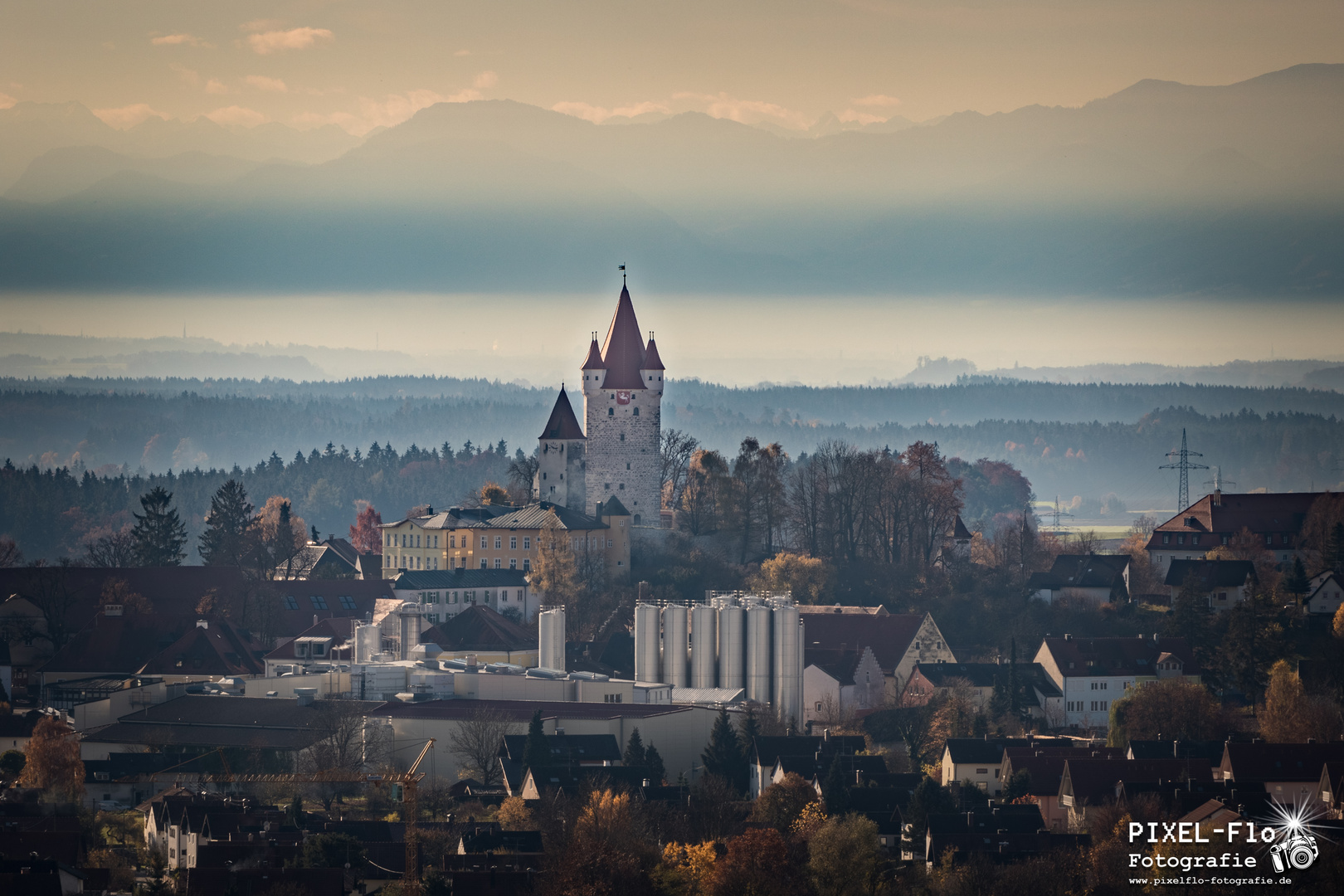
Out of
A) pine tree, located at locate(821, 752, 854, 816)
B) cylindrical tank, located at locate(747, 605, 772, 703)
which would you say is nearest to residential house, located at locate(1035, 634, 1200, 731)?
cylindrical tank, located at locate(747, 605, 772, 703)

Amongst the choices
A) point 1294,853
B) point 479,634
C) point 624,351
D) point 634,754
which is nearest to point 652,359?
point 624,351

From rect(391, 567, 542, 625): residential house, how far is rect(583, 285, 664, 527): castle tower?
6362 millimetres

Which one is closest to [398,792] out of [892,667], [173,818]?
[173,818]

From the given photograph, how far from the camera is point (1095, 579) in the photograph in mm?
101688

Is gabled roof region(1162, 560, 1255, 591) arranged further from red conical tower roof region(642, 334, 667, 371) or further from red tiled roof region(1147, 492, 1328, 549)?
red conical tower roof region(642, 334, 667, 371)

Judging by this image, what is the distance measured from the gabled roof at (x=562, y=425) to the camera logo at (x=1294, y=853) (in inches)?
2119

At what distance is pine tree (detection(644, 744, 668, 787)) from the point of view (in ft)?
237

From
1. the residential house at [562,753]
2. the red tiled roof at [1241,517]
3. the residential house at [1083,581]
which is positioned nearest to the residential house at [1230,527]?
the red tiled roof at [1241,517]

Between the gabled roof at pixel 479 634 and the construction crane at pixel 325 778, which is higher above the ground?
the gabled roof at pixel 479 634

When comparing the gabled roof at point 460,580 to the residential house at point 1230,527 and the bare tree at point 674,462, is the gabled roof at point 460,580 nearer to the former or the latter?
the bare tree at point 674,462

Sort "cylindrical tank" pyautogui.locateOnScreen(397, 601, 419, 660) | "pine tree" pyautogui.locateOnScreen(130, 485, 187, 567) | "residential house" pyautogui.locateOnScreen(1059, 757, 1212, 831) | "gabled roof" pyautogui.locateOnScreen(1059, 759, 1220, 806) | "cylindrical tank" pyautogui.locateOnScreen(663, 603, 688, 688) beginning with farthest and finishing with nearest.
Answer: "pine tree" pyautogui.locateOnScreen(130, 485, 187, 567) → "cylindrical tank" pyautogui.locateOnScreen(397, 601, 419, 660) → "cylindrical tank" pyautogui.locateOnScreen(663, 603, 688, 688) → "gabled roof" pyautogui.locateOnScreen(1059, 759, 1220, 806) → "residential house" pyautogui.locateOnScreen(1059, 757, 1212, 831)

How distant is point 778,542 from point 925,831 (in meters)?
50.4

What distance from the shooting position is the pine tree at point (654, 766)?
72.3 metres

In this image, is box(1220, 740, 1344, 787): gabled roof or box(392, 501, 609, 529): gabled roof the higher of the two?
box(392, 501, 609, 529): gabled roof
